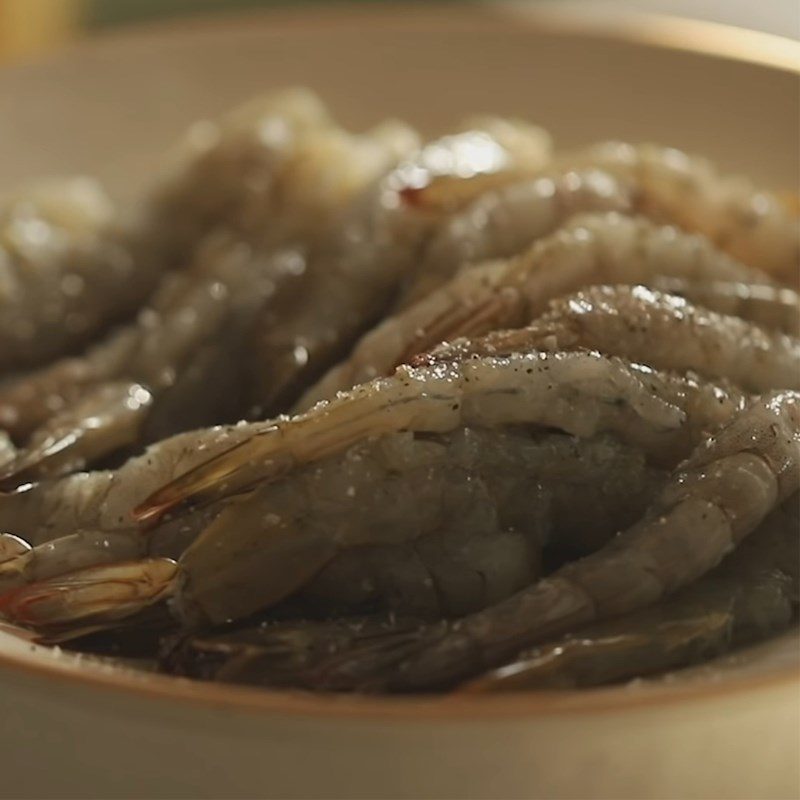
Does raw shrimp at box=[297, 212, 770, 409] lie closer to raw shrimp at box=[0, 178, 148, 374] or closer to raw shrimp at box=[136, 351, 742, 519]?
raw shrimp at box=[136, 351, 742, 519]

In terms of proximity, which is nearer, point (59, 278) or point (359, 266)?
point (359, 266)

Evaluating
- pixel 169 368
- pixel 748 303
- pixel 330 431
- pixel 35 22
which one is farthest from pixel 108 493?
pixel 35 22

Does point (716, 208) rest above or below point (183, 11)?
below

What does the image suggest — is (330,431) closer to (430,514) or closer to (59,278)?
(430,514)

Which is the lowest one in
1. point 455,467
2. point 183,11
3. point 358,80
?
point 455,467

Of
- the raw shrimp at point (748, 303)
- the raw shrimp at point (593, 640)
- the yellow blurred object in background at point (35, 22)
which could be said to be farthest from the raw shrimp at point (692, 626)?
the yellow blurred object in background at point (35, 22)

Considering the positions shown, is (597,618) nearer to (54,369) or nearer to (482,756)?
(482,756)

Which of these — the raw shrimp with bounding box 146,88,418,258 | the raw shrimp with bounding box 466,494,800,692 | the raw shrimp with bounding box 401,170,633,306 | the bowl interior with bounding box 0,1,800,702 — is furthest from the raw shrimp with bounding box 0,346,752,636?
the bowl interior with bounding box 0,1,800,702
